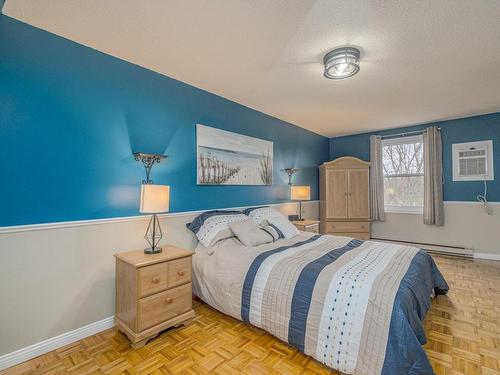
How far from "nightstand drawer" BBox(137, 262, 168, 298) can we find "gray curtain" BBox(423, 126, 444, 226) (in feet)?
15.4

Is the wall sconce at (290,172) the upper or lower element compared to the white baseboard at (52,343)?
upper

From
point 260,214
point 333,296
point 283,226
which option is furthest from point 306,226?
point 333,296

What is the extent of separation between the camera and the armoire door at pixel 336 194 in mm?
4852

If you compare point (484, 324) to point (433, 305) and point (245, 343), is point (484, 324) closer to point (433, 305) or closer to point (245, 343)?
point (433, 305)

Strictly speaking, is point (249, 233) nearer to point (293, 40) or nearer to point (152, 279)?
point (152, 279)

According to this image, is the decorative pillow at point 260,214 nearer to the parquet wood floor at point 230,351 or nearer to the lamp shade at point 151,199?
the parquet wood floor at point 230,351

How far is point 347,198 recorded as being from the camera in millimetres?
4836

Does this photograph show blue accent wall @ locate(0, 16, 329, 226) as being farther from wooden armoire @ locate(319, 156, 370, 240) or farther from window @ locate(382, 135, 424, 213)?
window @ locate(382, 135, 424, 213)

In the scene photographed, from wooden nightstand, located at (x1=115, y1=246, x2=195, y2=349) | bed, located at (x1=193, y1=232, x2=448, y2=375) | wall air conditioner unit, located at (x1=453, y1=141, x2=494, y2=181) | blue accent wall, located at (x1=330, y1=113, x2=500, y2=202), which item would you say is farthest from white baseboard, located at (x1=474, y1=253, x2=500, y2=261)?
wooden nightstand, located at (x1=115, y1=246, x2=195, y2=349)

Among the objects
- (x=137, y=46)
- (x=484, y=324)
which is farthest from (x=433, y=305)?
(x=137, y=46)

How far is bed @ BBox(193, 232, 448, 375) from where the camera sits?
4.59 feet

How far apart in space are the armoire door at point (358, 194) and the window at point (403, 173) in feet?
1.93

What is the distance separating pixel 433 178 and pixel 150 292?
16.1 ft

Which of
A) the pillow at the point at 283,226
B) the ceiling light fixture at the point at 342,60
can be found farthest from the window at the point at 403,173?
the ceiling light fixture at the point at 342,60
